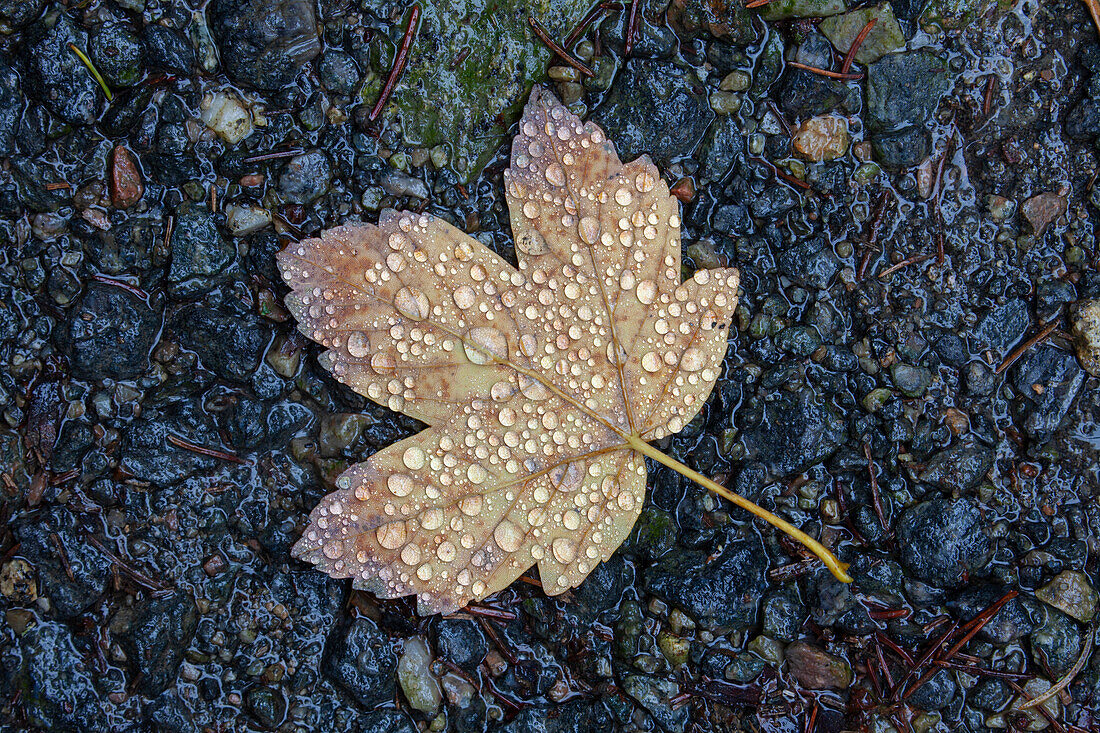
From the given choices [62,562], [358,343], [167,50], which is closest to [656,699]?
[358,343]

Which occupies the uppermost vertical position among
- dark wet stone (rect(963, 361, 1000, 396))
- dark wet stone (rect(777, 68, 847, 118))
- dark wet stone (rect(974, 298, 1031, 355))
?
dark wet stone (rect(777, 68, 847, 118))

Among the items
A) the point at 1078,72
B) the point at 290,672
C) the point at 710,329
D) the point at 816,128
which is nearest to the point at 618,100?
the point at 816,128

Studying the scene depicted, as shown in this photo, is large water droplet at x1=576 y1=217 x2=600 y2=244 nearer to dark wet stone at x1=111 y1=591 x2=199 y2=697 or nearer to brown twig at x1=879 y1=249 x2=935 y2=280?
brown twig at x1=879 y1=249 x2=935 y2=280

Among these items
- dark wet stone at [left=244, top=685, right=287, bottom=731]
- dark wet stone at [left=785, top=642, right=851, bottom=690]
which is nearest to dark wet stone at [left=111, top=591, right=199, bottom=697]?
dark wet stone at [left=244, top=685, right=287, bottom=731]

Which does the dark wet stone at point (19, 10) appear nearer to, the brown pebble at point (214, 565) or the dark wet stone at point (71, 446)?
the dark wet stone at point (71, 446)

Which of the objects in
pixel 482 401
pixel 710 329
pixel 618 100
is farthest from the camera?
pixel 618 100

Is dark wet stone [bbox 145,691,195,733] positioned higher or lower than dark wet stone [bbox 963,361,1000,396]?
lower

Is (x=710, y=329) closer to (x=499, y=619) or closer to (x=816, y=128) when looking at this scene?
(x=816, y=128)
